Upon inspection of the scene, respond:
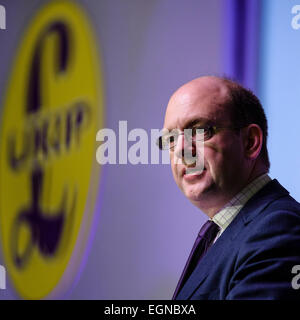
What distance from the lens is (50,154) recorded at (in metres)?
1.80

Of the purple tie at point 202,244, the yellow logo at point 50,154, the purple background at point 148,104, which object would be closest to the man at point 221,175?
the purple tie at point 202,244

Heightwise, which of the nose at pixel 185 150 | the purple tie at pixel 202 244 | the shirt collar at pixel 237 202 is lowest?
the purple tie at pixel 202 244

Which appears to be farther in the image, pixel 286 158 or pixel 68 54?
pixel 68 54

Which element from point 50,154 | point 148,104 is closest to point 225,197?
point 148,104

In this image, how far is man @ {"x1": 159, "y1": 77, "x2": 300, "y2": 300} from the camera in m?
1.18

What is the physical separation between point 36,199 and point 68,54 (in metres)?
0.57

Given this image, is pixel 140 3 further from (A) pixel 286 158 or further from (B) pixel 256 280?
Result: (B) pixel 256 280

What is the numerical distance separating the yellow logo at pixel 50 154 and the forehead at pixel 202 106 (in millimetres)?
430

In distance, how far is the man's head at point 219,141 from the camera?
1.35 m

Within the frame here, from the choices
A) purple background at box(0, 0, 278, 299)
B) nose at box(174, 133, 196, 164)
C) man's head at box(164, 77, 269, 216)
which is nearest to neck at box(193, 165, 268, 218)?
man's head at box(164, 77, 269, 216)

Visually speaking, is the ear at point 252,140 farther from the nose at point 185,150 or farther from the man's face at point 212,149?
the nose at point 185,150

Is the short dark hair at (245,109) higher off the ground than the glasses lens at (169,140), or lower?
higher

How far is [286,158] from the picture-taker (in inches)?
61.1
